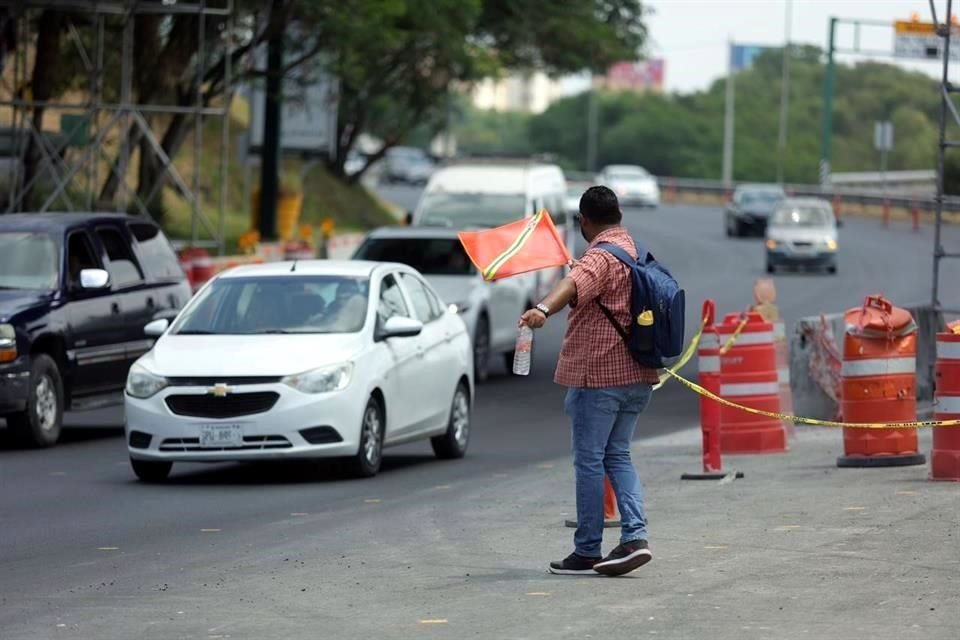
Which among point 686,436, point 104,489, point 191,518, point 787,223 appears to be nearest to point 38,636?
point 191,518

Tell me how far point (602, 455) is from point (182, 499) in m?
4.52

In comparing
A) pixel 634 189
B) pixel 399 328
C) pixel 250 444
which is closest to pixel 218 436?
pixel 250 444

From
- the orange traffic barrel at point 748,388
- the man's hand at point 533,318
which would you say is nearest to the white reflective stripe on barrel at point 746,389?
the orange traffic barrel at point 748,388

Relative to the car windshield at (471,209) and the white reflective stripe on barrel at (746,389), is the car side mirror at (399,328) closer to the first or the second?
the white reflective stripe on barrel at (746,389)

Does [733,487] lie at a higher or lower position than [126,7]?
lower

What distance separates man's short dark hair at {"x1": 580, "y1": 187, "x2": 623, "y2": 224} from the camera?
9.73 metres

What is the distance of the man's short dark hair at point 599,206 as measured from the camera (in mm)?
9727

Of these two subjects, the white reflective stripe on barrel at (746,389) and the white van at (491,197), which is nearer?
the white reflective stripe on barrel at (746,389)

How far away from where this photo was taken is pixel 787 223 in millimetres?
48656

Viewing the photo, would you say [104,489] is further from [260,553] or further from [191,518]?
[260,553]

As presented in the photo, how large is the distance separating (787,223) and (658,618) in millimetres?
40710

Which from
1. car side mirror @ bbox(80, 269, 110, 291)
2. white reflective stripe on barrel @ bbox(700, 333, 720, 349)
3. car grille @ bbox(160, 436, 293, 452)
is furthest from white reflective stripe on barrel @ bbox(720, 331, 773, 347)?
car side mirror @ bbox(80, 269, 110, 291)

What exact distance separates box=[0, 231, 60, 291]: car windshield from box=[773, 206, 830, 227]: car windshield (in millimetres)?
32479

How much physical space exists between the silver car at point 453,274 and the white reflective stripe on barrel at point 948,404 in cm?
1047
